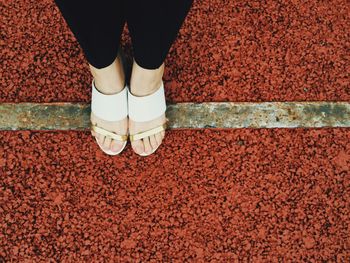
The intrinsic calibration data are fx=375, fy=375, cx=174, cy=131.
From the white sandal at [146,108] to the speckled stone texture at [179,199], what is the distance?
101mm

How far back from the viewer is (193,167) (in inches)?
59.8

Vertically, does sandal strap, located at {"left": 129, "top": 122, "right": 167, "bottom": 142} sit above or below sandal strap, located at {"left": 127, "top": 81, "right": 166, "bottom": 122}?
below

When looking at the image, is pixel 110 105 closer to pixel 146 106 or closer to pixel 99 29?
pixel 146 106

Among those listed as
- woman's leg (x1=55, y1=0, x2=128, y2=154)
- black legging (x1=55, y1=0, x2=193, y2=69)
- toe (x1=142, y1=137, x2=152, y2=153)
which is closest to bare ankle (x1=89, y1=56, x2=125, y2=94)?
woman's leg (x1=55, y1=0, x2=128, y2=154)

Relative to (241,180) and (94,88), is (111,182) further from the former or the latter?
(241,180)

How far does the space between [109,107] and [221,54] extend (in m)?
0.59

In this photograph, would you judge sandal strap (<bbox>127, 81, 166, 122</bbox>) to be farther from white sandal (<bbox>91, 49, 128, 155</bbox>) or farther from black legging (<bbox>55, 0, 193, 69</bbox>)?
black legging (<bbox>55, 0, 193, 69</bbox>)

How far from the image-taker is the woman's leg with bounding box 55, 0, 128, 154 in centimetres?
90

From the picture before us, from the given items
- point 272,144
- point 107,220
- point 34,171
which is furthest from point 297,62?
point 34,171

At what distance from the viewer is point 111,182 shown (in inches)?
58.4

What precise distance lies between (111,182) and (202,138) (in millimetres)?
410

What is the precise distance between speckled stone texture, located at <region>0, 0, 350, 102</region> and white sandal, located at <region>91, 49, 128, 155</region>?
0.18m

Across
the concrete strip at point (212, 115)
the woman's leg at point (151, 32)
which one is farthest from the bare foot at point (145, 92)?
the concrete strip at point (212, 115)

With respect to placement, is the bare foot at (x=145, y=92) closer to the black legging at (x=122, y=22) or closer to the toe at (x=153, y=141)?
the toe at (x=153, y=141)
